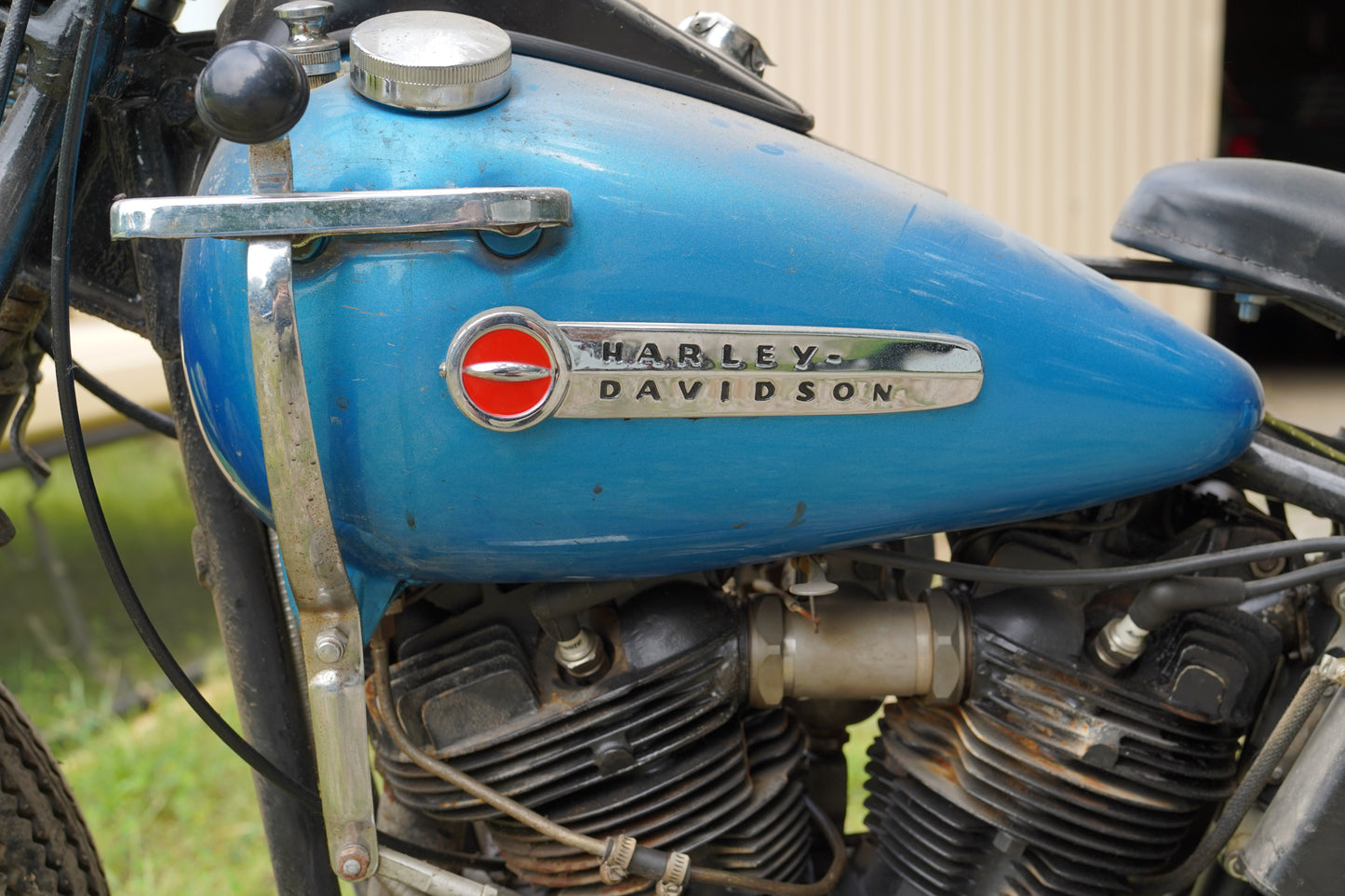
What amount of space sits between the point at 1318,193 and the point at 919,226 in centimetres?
46

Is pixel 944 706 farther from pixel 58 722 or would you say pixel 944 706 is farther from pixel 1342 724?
pixel 58 722

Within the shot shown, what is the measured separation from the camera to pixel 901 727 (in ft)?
3.84

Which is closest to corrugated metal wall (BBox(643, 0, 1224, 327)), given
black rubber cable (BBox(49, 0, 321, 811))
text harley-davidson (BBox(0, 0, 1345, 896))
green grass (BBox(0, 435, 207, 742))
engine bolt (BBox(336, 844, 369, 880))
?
green grass (BBox(0, 435, 207, 742))

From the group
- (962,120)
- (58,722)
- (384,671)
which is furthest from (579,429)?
(962,120)

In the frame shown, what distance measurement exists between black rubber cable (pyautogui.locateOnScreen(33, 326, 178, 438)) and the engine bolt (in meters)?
0.48

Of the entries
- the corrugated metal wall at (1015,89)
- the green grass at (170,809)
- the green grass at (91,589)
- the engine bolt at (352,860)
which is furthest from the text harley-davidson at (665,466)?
the corrugated metal wall at (1015,89)

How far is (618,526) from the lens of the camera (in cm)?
92

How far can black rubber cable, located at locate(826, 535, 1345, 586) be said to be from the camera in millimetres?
1073

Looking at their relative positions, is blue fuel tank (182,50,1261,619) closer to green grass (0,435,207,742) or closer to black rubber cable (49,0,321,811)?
black rubber cable (49,0,321,811)

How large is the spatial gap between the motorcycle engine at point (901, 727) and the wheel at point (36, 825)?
30 cm

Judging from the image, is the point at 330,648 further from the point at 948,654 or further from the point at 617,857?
the point at 948,654

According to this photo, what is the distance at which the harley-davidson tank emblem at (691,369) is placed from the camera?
836 mm

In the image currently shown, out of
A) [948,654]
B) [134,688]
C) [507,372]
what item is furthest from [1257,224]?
[134,688]

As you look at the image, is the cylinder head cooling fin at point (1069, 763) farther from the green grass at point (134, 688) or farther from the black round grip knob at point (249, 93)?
the green grass at point (134, 688)
